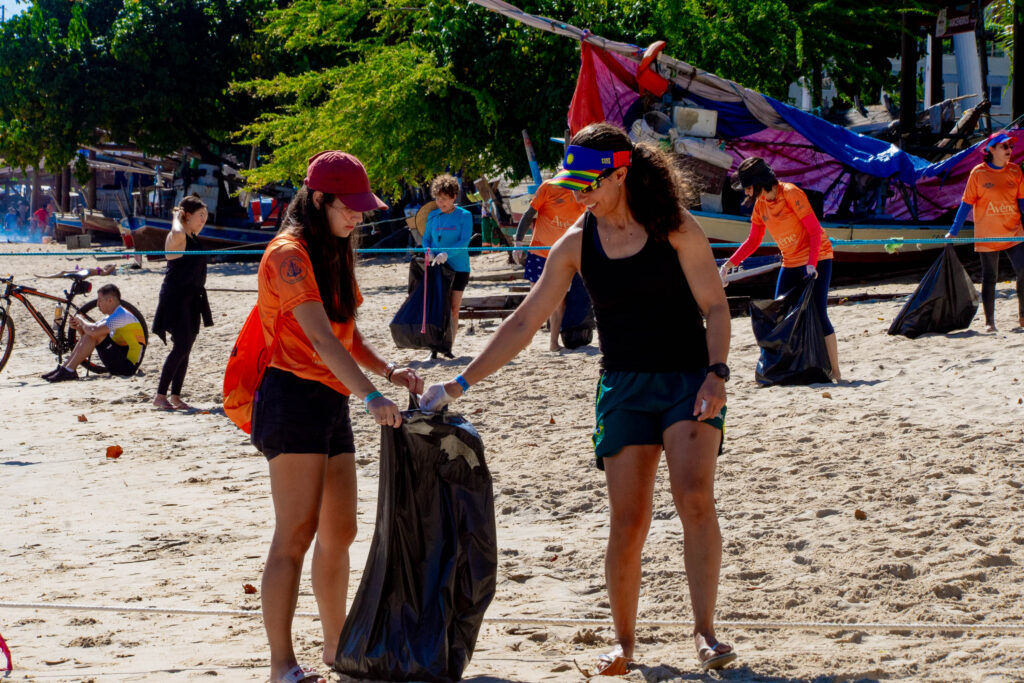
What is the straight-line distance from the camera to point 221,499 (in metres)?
6.19

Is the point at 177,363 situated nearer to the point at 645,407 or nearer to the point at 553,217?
the point at 553,217

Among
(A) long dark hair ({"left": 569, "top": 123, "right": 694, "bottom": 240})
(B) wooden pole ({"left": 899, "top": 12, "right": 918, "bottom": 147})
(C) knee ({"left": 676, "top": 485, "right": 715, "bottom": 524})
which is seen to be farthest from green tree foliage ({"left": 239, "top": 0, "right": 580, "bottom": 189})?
(C) knee ({"left": 676, "top": 485, "right": 715, "bottom": 524})

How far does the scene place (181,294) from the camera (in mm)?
8844

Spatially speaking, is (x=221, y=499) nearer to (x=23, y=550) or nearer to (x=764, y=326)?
(x=23, y=550)

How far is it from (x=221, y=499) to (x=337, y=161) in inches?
128

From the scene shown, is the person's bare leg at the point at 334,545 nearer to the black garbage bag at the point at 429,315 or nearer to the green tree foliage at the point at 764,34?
the black garbage bag at the point at 429,315

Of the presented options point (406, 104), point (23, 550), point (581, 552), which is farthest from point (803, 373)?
point (406, 104)

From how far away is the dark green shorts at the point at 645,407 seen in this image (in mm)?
3479

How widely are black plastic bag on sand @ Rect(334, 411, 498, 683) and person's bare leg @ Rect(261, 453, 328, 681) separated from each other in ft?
0.74

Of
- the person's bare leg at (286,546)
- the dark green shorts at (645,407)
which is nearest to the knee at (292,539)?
the person's bare leg at (286,546)

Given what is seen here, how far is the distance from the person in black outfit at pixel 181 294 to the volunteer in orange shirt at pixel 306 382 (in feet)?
18.3

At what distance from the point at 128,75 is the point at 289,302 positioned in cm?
2994

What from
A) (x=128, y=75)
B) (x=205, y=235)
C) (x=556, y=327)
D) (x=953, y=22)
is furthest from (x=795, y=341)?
(x=128, y=75)

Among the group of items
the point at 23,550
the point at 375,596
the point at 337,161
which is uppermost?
the point at 337,161
